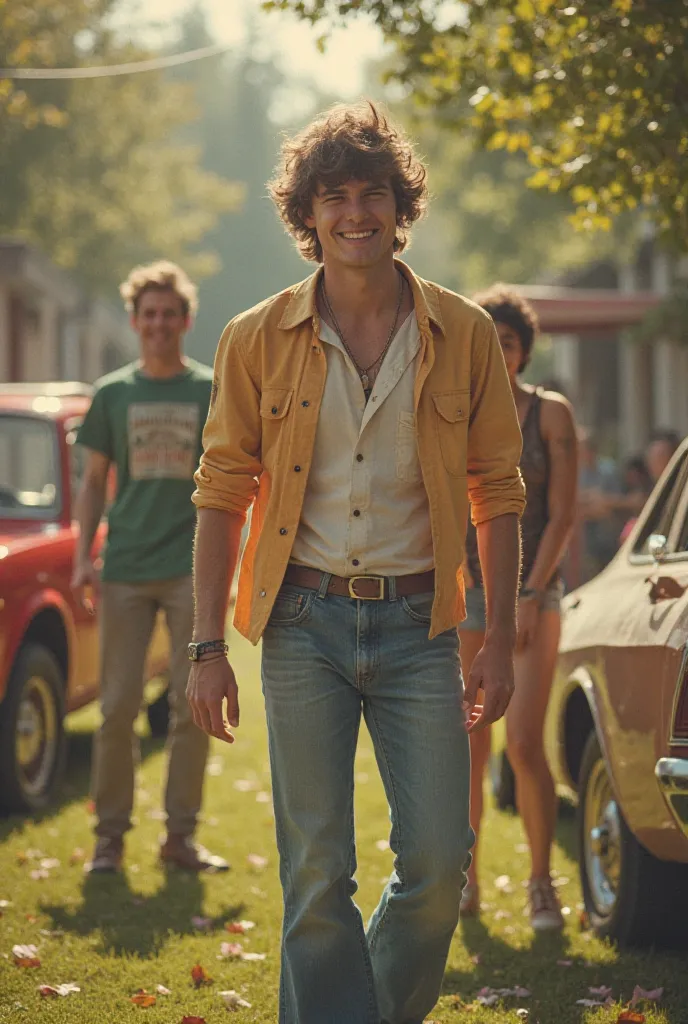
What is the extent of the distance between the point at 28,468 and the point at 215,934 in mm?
3922

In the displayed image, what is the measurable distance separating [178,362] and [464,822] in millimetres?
3922

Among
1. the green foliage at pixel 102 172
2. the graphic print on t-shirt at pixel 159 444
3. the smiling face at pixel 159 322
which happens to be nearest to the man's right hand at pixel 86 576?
the graphic print on t-shirt at pixel 159 444

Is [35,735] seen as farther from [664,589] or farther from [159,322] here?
[664,589]

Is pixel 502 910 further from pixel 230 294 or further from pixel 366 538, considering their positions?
Answer: pixel 230 294

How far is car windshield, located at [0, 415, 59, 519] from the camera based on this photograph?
29.5 feet

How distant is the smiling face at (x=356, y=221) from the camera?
→ 393 centimetres

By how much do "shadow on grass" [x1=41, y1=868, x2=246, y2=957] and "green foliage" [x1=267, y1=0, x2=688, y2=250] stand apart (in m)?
3.59

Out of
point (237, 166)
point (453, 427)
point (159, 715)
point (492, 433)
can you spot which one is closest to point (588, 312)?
point (159, 715)

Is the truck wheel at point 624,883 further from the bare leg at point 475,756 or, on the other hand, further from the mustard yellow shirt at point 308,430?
the mustard yellow shirt at point 308,430

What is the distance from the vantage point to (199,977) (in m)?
5.31

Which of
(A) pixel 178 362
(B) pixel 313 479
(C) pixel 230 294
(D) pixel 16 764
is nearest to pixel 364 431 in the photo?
(B) pixel 313 479

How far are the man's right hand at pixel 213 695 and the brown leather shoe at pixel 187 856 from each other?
10.8ft

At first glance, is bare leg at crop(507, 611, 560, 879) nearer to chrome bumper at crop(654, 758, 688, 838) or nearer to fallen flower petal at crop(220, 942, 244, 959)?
fallen flower petal at crop(220, 942, 244, 959)

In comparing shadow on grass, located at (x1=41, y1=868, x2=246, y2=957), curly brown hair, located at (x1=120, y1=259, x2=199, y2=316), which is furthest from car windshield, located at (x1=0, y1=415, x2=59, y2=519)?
shadow on grass, located at (x1=41, y1=868, x2=246, y2=957)
